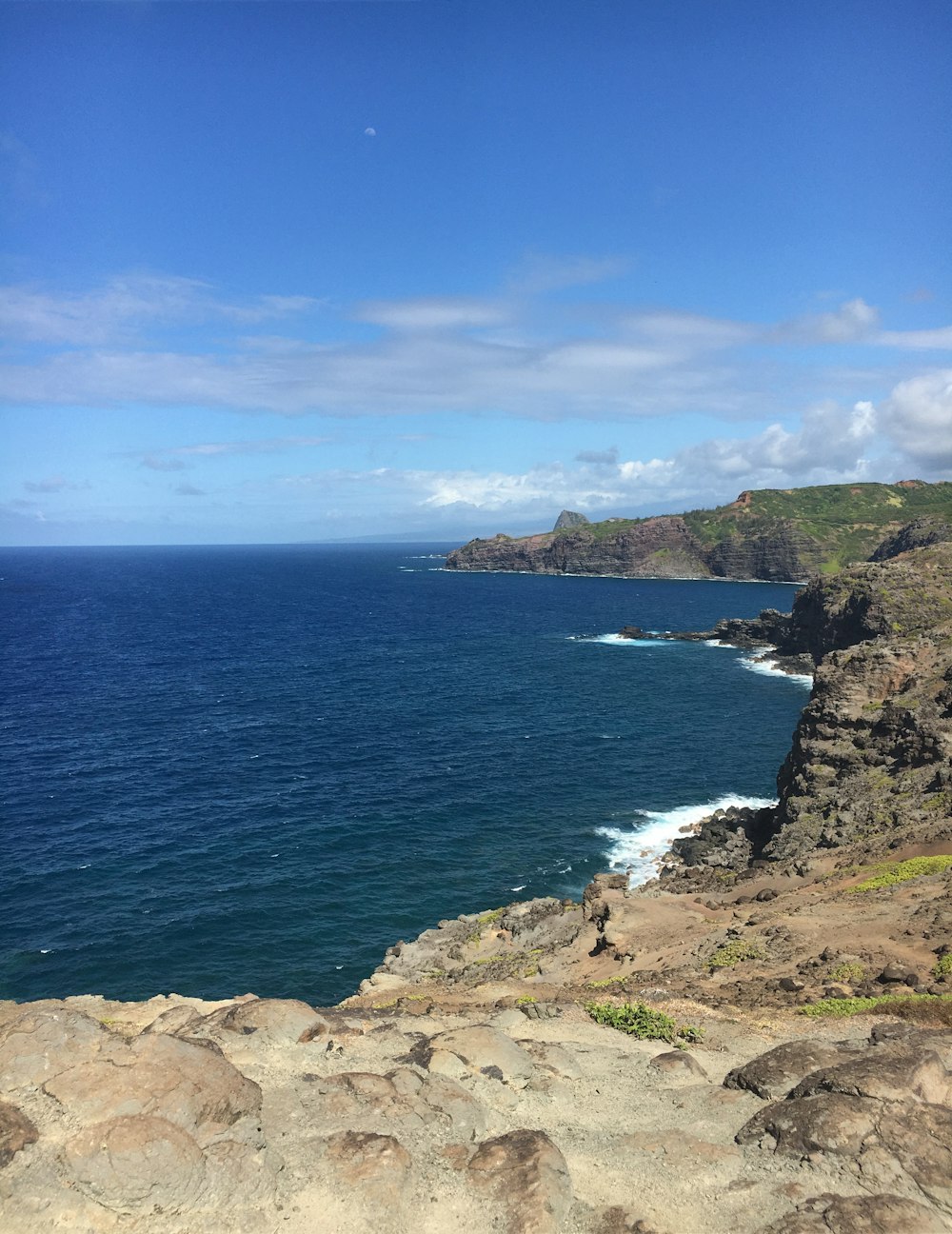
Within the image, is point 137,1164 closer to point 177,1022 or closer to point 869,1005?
point 177,1022

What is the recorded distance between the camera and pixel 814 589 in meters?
118

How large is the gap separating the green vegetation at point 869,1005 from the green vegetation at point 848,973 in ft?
4.97

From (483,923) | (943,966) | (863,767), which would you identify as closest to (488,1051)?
(943,966)

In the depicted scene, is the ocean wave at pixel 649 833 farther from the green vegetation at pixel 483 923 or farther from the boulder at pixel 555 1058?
the boulder at pixel 555 1058

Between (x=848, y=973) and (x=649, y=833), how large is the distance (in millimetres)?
36230

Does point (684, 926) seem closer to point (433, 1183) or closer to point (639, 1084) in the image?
point (639, 1084)

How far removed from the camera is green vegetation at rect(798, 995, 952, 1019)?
72.6 feet

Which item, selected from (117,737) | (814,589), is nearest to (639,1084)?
(117,737)

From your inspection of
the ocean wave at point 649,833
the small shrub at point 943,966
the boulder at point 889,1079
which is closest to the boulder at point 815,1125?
the boulder at point 889,1079

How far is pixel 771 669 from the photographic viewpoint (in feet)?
395

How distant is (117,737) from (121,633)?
73.8 metres

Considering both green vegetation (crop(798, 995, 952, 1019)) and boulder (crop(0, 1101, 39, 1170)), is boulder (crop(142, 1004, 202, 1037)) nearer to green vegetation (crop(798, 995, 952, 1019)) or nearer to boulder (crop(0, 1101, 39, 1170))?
boulder (crop(0, 1101, 39, 1170))

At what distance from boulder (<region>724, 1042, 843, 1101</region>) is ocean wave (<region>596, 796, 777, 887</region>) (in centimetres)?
3335

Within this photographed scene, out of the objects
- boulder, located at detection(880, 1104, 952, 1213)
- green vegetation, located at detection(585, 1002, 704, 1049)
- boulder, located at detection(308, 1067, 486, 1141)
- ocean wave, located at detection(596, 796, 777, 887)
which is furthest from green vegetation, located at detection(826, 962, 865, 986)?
ocean wave, located at detection(596, 796, 777, 887)
